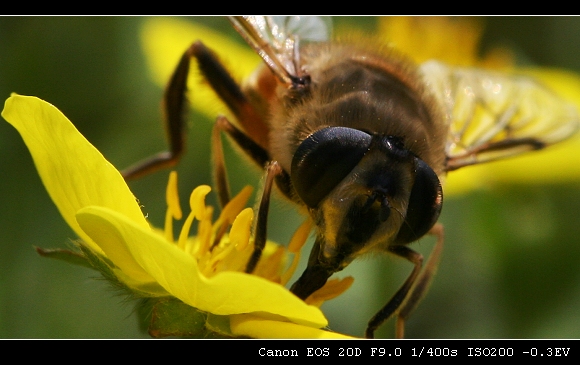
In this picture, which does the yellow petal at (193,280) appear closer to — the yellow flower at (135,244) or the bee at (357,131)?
the yellow flower at (135,244)

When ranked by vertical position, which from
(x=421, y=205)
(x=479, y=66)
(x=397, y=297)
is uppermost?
(x=421, y=205)

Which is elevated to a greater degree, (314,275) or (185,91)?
(185,91)

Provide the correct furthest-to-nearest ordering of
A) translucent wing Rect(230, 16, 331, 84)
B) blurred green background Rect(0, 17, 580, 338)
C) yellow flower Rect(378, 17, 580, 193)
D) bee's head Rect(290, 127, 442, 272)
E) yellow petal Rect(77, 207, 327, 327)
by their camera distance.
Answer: yellow flower Rect(378, 17, 580, 193), blurred green background Rect(0, 17, 580, 338), translucent wing Rect(230, 16, 331, 84), bee's head Rect(290, 127, 442, 272), yellow petal Rect(77, 207, 327, 327)

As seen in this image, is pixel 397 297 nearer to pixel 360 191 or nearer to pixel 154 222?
pixel 360 191

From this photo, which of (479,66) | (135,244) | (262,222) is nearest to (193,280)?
(135,244)

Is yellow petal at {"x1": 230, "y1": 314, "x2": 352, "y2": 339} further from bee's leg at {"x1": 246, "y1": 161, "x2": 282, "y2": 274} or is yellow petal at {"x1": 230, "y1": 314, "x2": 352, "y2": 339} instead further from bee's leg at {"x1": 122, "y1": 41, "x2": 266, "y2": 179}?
bee's leg at {"x1": 122, "y1": 41, "x2": 266, "y2": 179}

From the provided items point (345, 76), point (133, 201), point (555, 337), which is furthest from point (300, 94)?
point (555, 337)

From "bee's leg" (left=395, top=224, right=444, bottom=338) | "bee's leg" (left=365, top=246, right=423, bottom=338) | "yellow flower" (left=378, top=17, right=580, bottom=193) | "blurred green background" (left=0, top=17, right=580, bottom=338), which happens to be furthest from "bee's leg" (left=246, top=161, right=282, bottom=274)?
"yellow flower" (left=378, top=17, right=580, bottom=193)
